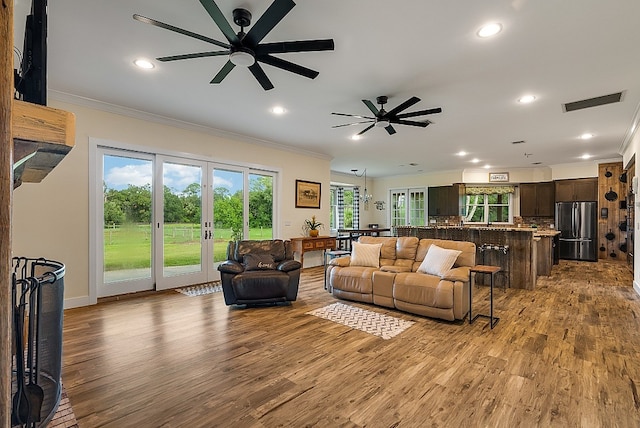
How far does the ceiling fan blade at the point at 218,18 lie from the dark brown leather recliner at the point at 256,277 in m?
2.73

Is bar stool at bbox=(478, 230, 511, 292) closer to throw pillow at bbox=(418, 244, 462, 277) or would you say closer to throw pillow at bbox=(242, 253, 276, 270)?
throw pillow at bbox=(418, 244, 462, 277)

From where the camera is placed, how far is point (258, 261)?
4508 millimetres

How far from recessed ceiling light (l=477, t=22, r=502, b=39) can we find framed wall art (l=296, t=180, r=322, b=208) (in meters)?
4.90

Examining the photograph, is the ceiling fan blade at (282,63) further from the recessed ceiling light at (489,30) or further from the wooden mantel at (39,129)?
the wooden mantel at (39,129)

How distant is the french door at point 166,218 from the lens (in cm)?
469

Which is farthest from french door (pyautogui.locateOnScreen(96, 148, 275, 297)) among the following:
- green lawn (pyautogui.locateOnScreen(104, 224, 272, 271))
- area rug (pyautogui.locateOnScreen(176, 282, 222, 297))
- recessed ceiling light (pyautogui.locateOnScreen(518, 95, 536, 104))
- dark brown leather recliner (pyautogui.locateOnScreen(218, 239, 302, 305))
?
recessed ceiling light (pyautogui.locateOnScreen(518, 95, 536, 104))

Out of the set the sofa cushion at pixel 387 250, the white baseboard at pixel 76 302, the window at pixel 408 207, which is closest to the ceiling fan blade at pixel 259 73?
the sofa cushion at pixel 387 250

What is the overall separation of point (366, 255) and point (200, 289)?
2.74 m

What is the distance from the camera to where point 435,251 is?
4191 millimetres

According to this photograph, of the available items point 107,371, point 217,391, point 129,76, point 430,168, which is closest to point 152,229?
point 129,76

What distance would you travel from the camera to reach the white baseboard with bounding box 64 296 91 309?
4.16 meters

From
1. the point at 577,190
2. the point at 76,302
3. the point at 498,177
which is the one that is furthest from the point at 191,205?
the point at 577,190

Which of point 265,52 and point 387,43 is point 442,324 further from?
point 265,52

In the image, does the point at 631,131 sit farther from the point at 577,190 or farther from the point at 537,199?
the point at 537,199
